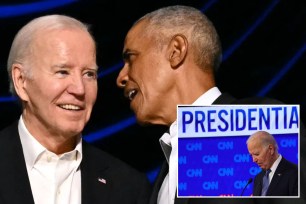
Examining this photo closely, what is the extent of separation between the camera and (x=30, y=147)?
5.47ft

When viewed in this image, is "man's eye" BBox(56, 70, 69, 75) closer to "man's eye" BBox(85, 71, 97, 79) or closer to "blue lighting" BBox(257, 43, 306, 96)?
"man's eye" BBox(85, 71, 97, 79)

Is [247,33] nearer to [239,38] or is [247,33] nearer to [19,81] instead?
[239,38]

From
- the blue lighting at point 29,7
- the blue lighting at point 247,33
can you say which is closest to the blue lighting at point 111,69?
the blue lighting at point 29,7

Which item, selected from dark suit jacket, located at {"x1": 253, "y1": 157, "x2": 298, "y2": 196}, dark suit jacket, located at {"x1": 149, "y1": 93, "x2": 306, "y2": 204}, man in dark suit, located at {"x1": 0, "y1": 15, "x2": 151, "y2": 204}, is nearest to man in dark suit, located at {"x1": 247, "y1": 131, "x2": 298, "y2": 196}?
dark suit jacket, located at {"x1": 253, "y1": 157, "x2": 298, "y2": 196}

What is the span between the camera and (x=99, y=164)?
176 centimetres

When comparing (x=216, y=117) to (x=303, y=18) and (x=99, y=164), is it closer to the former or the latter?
(x=99, y=164)

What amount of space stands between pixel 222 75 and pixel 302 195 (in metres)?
1.21

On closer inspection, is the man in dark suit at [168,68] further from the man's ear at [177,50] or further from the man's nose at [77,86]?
the man's nose at [77,86]

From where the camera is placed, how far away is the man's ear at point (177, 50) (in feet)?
5.91

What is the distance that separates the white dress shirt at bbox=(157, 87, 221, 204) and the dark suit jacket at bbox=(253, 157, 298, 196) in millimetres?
422

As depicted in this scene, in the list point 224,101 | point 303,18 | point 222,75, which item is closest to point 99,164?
point 224,101

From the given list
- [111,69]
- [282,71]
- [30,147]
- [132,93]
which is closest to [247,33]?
[282,71]

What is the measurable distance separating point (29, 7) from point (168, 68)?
31.2 inches

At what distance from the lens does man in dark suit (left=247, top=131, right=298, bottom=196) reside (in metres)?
1.21
